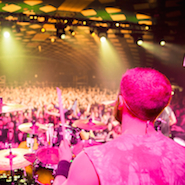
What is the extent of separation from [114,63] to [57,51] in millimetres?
1768

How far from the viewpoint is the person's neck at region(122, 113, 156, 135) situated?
715 millimetres

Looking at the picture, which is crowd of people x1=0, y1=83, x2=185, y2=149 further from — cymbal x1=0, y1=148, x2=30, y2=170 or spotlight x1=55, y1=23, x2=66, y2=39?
cymbal x1=0, y1=148, x2=30, y2=170

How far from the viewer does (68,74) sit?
595 cm

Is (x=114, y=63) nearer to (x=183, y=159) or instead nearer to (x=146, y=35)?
(x=146, y=35)

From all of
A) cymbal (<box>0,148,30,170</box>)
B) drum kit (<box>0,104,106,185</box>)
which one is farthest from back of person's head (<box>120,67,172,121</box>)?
cymbal (<box>0,148,30,170</box>)

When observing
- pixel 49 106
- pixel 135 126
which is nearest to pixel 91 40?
pixel 49 106

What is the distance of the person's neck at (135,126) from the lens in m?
0.71

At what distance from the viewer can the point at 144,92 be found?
666mm

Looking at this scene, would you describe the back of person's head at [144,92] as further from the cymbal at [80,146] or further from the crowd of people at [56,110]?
the crowd of people at [56,110]

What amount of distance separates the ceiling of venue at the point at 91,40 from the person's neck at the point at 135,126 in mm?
4184

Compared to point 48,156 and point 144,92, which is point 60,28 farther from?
point 144,92

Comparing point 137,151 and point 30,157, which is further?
point 30,157

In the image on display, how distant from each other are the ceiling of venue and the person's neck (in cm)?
418

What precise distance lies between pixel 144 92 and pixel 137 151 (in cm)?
20
